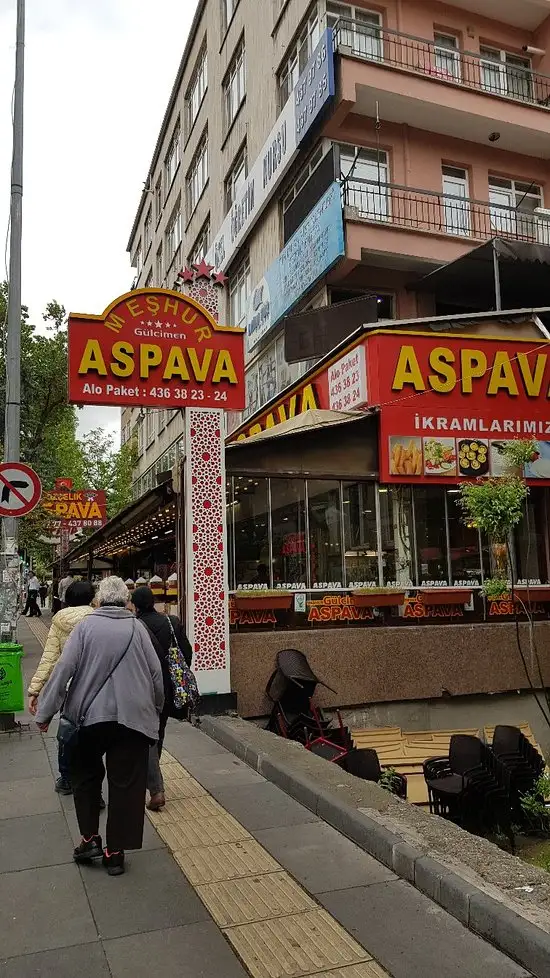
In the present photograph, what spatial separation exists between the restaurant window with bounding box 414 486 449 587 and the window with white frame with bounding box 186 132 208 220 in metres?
18.1

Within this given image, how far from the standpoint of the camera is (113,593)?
4.84 m

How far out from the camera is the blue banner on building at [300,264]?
14297mm

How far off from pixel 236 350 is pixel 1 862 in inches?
274

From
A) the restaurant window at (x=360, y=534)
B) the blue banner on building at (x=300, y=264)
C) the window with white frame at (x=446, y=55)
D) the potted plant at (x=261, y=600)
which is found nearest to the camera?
the potted plant at (x=261, y=600)

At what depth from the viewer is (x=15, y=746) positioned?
26.0 ft

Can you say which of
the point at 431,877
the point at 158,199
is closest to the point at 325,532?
the point at 431,877

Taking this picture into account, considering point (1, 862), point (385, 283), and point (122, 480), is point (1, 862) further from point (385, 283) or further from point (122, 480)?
point (122, 480)

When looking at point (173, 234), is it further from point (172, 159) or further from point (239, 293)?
point (239, 293)

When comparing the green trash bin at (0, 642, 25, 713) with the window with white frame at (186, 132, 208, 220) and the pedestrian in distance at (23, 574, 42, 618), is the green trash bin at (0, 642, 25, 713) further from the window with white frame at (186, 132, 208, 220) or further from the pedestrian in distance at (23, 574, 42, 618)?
the pedestrian in distance at (23, 574, 42, 618)

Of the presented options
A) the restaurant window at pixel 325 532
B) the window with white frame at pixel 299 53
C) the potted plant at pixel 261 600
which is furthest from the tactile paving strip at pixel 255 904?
the window with white frame at pixel 299 53

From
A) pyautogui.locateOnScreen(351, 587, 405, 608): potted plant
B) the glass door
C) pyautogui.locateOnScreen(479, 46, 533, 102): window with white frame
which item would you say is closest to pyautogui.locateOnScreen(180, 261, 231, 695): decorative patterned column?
pyautogui.locateOnScreen(351, 587, 405, 608): potted plant

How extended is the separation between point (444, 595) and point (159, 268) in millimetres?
28665

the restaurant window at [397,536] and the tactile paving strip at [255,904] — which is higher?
the restaurant window at [397,536]

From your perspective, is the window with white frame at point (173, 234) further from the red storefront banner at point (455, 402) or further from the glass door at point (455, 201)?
the red storefront banner at point (455, 402)
